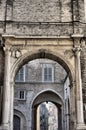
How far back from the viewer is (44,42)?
1345 cm

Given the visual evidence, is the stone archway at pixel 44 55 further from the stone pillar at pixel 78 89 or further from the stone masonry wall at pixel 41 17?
the stone masonry wall at pixel 41 17

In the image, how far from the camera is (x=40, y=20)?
13977 mm

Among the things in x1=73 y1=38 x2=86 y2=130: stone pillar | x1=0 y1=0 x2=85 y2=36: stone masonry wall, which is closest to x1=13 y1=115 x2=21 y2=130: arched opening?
x1=0 y1=0 x2=85 y2=36: stone masonry wall

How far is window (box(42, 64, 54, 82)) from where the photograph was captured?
26.6m

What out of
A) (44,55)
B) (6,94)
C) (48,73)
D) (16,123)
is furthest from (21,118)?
(6,94)

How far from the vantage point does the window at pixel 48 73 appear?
87.3ft

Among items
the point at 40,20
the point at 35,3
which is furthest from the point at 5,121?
the point at 35,3

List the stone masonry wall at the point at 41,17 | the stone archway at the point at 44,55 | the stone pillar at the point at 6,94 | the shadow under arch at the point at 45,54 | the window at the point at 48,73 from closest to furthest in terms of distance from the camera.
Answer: the stone pillar at the point at 6,94, the stone archway at the point at 44,55, the shadow under arch at the point at 45,54, the stone masonry wall at the point at 41,17, the window at the point at 48,73

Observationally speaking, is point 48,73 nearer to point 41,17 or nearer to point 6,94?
point 41,17

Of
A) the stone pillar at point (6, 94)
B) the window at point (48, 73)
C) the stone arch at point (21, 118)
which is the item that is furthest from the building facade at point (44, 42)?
the window at point (48, 73)

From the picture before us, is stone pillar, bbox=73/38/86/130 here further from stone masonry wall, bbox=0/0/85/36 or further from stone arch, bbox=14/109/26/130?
stone arch, bbox=14/109/26/130

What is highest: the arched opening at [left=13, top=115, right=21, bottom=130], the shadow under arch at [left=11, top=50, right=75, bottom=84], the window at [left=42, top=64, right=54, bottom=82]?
the window at [left=42, top=64, right=54, bottom=82]

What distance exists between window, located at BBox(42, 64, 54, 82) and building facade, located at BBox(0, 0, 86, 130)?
1277 centimetres

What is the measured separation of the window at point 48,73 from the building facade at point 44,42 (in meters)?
12.8
